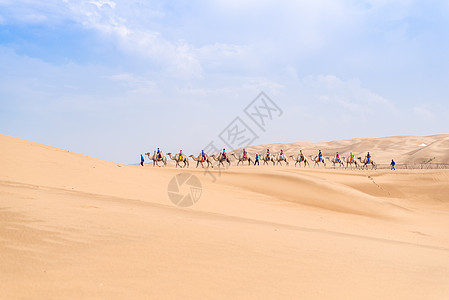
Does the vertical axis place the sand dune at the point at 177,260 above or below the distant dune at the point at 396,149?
below

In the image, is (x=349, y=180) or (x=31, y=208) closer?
(x=31, y=208)

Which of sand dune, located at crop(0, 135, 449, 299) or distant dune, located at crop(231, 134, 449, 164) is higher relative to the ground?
distant dune, located at crop(231, 134, 449, 164)

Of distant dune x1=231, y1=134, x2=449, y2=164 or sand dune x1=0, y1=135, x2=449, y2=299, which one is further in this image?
distant dune x1=231, y1=134, x2=449, y2=164

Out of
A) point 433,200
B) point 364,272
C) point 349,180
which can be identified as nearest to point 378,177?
point 349,180

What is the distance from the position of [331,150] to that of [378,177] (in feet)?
157

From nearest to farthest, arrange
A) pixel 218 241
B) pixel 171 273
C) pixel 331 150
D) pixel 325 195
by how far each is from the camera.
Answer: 1. pixel 171 273
2. pixel 218 241
3. pixel 325 195
4. pixel 331 150

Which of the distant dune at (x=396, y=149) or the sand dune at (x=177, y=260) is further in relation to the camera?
the distant dune at (x=396, y=149)

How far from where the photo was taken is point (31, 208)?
4.66 meters

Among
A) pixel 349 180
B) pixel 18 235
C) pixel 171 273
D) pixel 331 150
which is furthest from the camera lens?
pixel 331 150

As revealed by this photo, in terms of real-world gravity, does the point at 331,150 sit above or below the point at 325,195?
above

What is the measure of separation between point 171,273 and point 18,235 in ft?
5.63

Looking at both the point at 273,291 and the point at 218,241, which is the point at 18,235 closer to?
the point at 218,241

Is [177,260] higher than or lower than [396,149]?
lower

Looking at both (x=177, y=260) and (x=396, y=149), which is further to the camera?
(x=396, y=149)
